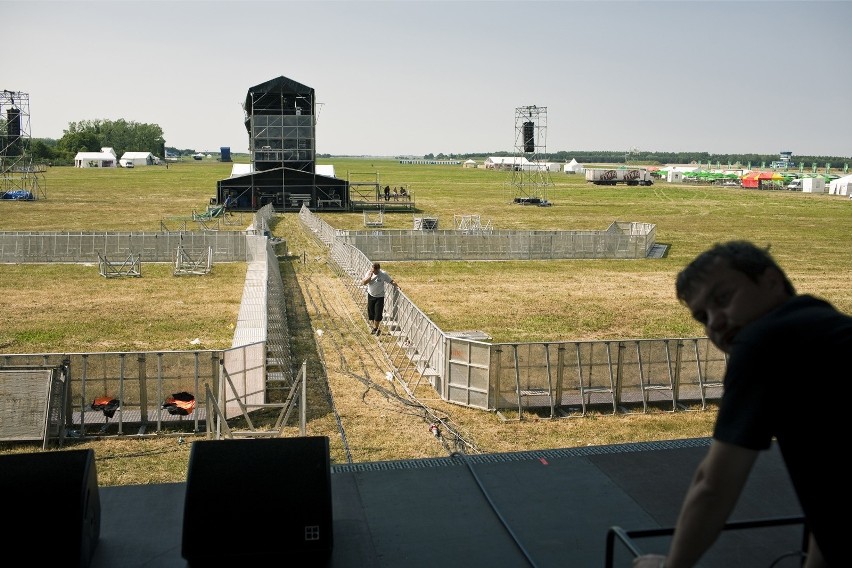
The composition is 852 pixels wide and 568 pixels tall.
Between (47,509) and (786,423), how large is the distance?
4.50 metres

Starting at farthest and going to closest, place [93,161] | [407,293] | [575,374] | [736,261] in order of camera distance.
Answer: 1. [93,161]
2. [407,293]
3. [575,374]
4. [736,261]

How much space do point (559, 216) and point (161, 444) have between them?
55893 mm

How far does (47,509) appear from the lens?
17.2ft

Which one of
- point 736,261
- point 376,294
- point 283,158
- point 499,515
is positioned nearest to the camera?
point 736,261

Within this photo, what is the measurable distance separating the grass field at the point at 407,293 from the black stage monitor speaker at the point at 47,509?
6.86 m

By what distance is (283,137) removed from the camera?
6594cm

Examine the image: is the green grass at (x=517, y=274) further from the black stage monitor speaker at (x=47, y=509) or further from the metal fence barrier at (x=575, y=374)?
the black stage monitor speaker at (x=47, y=509)

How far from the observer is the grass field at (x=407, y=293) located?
1456 centimetres

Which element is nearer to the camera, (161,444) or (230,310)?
(161,444)

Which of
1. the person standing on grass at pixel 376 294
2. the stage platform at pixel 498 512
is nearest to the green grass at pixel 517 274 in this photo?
the person standing on grass at pixel 376 294

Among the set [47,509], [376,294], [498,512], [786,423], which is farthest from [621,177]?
[786,423]

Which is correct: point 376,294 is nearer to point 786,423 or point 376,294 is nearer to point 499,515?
point 499,515

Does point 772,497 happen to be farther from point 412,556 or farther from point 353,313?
point 353,313

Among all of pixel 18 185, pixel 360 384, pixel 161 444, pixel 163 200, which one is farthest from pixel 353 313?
pixel 18 185
